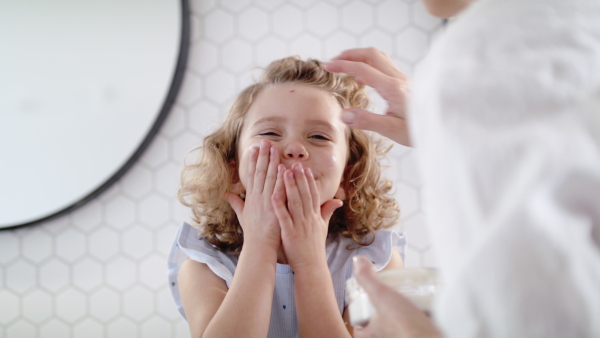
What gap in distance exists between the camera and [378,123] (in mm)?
741

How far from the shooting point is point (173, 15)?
1349 millimetres

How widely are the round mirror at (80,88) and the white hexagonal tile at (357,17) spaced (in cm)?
44

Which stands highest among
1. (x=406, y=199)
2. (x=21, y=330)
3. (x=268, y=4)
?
(x=268, y=4)

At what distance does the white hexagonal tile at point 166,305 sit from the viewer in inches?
54.4

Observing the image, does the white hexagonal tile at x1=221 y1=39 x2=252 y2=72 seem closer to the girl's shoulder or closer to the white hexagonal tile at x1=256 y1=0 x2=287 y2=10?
the white hexagonal tile at x1=256 y1=0 x2=287 y2=10

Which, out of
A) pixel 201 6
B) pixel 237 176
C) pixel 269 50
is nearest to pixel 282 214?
pixel 237 176

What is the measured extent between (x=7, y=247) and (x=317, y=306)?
0.95 meters

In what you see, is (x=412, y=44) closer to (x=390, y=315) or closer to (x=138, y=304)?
(x=138, y=304)

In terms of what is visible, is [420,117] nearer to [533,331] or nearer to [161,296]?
[533,331]

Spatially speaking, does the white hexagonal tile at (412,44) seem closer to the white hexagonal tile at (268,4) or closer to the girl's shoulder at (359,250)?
the white hexagonal tile at (268,4)

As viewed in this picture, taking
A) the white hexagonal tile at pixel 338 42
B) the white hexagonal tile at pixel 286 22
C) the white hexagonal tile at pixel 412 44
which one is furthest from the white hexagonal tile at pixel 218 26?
the white hexagonal tile at pixel 412 44

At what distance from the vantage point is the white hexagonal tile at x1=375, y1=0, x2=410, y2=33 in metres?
1.46

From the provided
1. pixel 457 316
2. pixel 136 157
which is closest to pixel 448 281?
pixel 457 316

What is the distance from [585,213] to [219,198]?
2.58 ft
